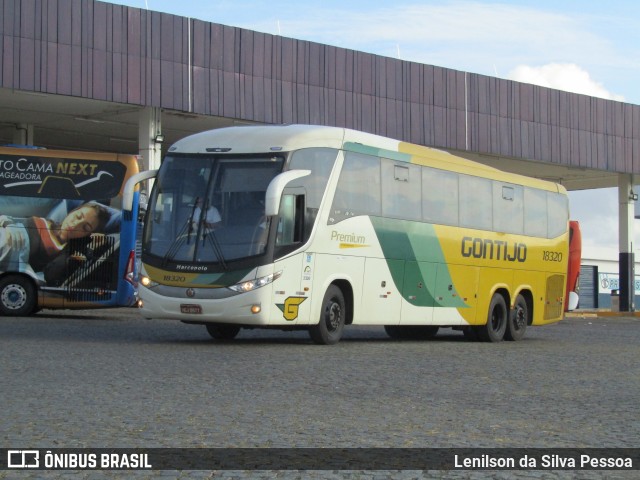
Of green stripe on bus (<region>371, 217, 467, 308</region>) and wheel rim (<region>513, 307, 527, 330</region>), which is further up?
green stripe on bus (<region>371, 217, 467, 308</region>)

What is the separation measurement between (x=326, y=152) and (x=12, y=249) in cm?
946

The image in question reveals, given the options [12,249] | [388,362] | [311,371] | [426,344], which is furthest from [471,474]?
[12,249]

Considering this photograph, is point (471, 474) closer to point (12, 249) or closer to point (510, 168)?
point (12, 249)

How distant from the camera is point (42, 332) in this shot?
2034cm

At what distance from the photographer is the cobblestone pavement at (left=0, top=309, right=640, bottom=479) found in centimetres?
853

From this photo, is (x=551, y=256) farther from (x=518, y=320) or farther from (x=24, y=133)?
(x=24, y=133)

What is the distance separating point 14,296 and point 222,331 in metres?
7.04

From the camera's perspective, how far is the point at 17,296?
2523 centimetres

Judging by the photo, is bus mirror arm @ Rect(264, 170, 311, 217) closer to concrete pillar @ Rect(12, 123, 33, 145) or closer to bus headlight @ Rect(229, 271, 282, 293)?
bus headlight @ Rect(229, 271, 282, 293)

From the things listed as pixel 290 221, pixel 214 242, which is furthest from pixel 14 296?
pixel 290 221

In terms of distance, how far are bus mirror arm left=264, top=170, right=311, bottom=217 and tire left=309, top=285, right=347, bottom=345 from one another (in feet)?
6.91

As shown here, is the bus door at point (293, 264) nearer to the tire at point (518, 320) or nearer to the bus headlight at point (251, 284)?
the bus headlight at point (251, 284)

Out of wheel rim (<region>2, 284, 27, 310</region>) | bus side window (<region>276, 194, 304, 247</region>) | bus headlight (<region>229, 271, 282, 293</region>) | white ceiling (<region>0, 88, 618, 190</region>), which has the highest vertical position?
white ceiling (<region>0, 88, 618, 190</region>)

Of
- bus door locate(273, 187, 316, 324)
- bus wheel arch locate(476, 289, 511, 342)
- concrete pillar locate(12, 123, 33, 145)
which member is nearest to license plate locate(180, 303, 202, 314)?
bus door locate(273, 187, 316, 324)
